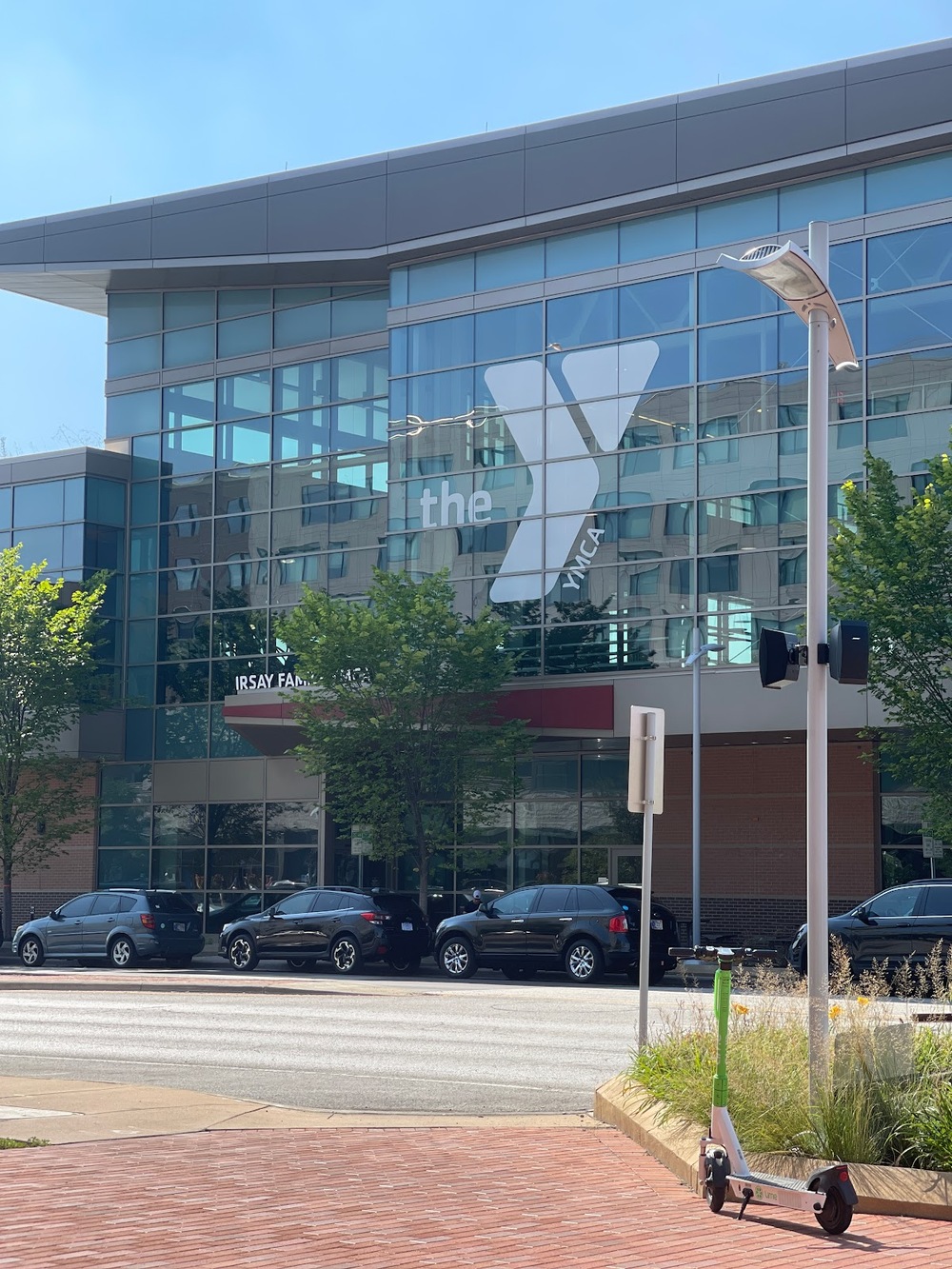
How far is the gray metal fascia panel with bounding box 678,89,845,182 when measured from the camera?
105 ft

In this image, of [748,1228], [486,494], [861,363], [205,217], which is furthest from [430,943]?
[748,1228]

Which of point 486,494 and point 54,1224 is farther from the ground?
point 486,494

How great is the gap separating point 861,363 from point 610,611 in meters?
7.12

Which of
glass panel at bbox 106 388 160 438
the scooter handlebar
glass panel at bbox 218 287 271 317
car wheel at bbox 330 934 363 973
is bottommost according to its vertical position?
car wheel at bbox 330 934 363 973

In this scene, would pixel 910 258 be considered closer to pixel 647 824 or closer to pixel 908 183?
pixel 908 183

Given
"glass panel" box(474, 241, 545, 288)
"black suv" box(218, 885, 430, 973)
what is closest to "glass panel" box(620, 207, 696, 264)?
"glass panel" box(474, 241, 545, 288)

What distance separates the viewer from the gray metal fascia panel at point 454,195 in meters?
36.2

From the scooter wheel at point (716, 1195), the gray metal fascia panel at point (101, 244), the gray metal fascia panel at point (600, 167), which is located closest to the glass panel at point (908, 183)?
the gray metal fascia panel at point (600, 167)

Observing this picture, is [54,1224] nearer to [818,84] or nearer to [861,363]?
[861,363]

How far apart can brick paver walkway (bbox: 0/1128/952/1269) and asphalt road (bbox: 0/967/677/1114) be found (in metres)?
2.94

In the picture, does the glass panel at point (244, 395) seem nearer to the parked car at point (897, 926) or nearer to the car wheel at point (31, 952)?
the car wheel at point (31, 952)

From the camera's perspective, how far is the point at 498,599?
36.0 metres

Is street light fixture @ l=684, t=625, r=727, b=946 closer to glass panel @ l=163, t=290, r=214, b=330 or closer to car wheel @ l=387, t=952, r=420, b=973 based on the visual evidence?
car wheel @ l=387, t=952, r=420, b=973

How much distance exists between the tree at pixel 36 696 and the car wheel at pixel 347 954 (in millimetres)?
12487
